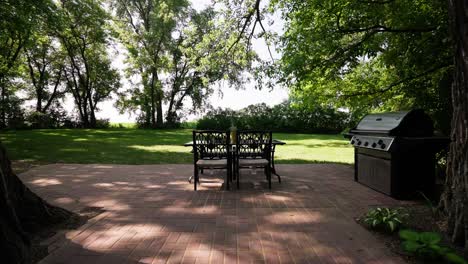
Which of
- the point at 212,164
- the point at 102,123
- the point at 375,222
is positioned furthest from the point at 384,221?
the point at 102,123

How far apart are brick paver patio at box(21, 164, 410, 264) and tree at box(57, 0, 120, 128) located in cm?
2167

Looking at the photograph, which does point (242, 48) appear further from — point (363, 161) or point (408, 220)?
point (408, 220)

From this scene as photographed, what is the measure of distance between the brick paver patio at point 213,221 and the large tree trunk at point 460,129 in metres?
0.81

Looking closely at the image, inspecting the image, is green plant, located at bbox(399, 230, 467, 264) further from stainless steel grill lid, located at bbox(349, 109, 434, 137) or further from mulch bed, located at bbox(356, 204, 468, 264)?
stainless steel grill lid, located at bbox(349, 109, 434, 137)

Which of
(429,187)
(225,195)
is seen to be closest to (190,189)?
(225,195)

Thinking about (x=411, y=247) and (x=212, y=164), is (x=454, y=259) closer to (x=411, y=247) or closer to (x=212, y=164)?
(x=411, y=247)

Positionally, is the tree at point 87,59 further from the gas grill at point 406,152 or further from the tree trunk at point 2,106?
the gas grill at point 406,152

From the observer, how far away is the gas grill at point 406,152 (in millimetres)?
4477

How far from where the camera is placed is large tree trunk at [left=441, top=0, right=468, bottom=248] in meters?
2.79

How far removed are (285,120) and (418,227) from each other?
20723 millimetres

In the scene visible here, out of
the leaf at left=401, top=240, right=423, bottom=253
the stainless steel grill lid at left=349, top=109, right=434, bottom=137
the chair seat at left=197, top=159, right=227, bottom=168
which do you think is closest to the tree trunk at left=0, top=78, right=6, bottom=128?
the chair seat at left=197, top=159, right=227, bottom=168

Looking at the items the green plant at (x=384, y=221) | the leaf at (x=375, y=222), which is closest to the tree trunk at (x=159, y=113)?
the green plant at (x=384, y=221)

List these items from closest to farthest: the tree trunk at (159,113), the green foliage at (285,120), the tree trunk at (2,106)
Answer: the tree trunk at (2,106) → the green foliage at (285,120) → the tree trunk at (159,113)

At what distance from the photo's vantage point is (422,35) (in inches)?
241
